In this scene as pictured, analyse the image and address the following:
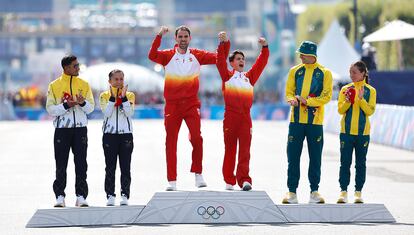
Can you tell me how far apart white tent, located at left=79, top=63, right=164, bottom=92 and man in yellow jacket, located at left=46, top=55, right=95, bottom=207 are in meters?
58.3

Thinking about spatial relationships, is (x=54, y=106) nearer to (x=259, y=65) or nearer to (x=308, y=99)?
(x=259, y=65)

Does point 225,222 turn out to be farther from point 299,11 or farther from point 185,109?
point 299,11

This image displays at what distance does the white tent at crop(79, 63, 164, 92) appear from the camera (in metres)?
73.4

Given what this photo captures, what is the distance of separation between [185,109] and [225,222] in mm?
1458

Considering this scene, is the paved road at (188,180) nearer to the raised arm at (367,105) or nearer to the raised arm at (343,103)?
the raised arm at (367,105)

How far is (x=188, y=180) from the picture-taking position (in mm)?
20984

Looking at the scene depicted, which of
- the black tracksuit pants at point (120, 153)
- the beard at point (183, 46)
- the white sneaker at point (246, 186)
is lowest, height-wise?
the white sneaker at point (246, 186)

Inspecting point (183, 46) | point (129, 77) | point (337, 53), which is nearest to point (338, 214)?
point (183, 46)

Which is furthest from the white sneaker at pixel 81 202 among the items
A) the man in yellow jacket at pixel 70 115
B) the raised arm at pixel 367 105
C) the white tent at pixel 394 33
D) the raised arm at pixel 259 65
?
the white tent at pixel 394 33

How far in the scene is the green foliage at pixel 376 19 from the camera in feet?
302

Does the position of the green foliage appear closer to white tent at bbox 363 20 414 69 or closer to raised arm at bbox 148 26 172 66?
white tent at bbox 363 20 414 69

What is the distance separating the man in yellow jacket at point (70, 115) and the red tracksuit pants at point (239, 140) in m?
1.56

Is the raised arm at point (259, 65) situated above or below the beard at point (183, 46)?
below

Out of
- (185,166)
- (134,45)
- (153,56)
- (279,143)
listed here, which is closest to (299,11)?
(134,45)
